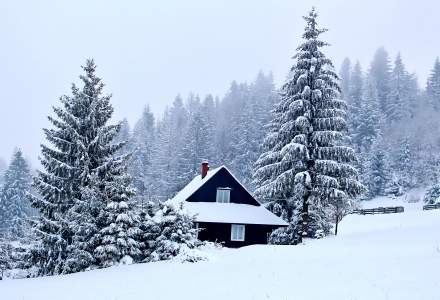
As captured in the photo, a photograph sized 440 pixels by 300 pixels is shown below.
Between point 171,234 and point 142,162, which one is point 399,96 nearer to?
point 142,162

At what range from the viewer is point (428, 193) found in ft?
210

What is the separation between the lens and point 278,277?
18.0 m

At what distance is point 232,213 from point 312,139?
1038 centimetres

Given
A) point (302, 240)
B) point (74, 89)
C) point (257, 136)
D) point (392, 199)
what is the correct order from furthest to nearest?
point (257, 136) < point (392, 199) < point (302, 240) < point (74, 89)

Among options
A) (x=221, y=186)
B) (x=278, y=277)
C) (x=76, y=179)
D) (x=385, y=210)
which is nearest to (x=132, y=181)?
(x=76, y=179)

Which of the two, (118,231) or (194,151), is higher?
(194,151)

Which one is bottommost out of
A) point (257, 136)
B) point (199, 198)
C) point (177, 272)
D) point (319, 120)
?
point (177, 272)

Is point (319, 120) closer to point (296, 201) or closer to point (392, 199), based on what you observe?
point (296, 201)

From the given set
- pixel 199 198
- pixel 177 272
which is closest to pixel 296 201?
pixel 199 198

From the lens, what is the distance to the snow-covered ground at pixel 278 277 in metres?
14.9

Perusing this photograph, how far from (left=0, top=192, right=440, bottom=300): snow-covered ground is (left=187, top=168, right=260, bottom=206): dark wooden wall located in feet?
44.2

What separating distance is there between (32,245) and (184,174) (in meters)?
47.9

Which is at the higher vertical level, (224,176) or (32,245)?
(224,176)

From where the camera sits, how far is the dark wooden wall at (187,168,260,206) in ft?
134
